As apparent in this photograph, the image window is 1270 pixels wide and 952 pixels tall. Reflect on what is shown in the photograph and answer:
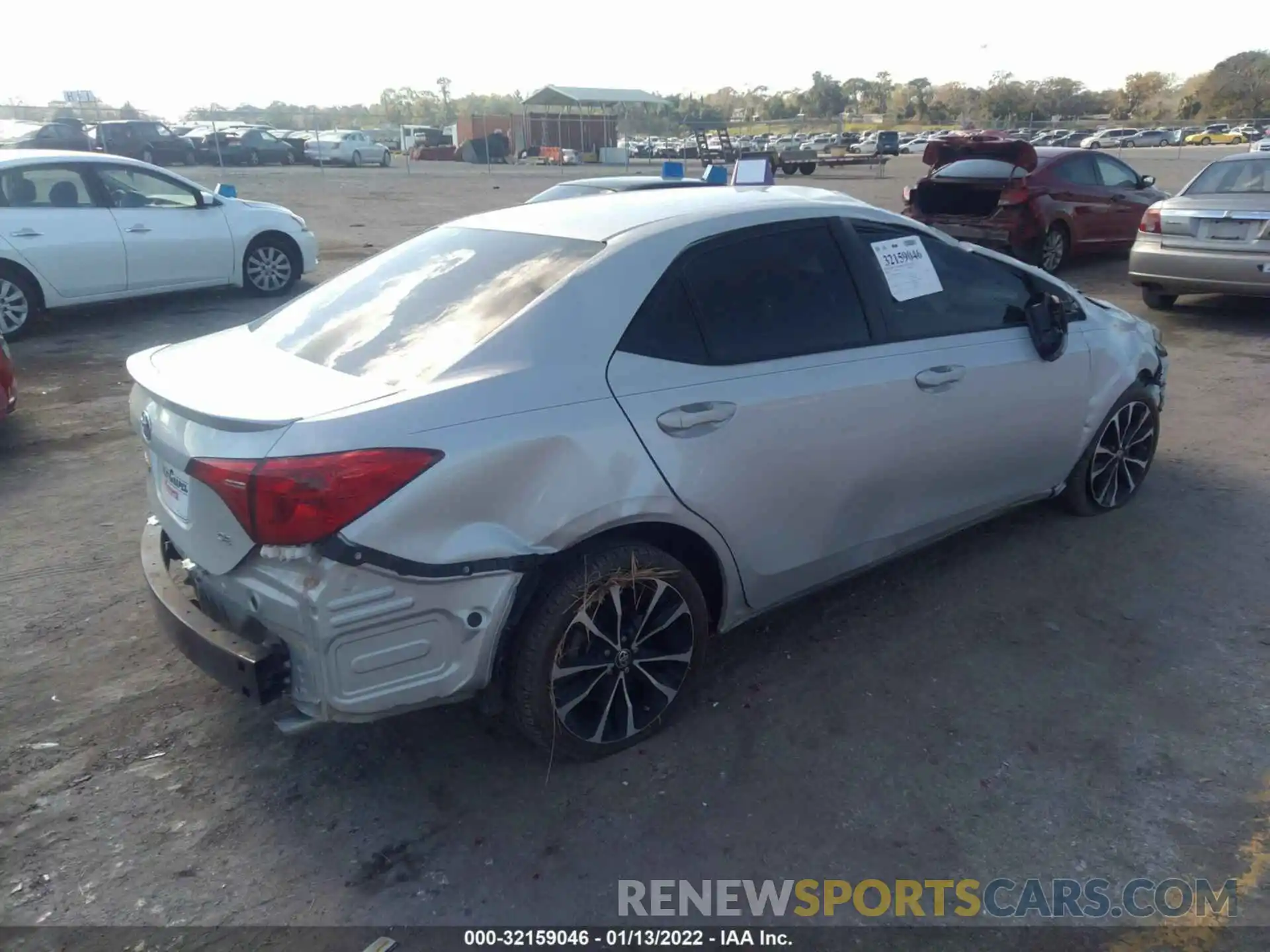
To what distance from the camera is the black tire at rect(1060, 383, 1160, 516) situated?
4.93 m

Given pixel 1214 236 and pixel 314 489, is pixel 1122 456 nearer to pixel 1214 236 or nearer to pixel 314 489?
pixel 314 489

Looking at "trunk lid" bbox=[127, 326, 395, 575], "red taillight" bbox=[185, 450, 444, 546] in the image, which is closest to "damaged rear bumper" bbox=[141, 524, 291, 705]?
"trunk lid" bbox=[127, 326, 395, 575]

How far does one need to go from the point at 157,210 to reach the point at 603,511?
883cm

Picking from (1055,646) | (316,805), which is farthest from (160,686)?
(1055,646)

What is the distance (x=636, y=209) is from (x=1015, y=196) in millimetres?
9317

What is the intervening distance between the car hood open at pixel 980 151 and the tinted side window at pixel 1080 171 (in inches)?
16.1

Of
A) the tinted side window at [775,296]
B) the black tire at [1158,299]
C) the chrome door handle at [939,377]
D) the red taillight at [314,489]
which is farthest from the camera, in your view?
the black tire at [1158,299]

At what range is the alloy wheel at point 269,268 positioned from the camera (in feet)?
36.1

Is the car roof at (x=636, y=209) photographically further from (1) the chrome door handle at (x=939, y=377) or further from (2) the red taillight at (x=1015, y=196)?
(2) the red taillight at (x=1015, y=196)

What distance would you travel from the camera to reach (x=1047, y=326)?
4.39 meters

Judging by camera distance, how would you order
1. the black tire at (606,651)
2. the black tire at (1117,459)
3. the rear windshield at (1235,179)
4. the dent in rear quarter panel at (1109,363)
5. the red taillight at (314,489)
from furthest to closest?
the rear windshield at (1235,179), the black tire at (1117,459), the dent in rear quarter panel at (1109,363), the black tire at (606,651), the red taillight at (314,489)

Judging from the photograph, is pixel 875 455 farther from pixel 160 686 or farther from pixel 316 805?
pixel 160 686

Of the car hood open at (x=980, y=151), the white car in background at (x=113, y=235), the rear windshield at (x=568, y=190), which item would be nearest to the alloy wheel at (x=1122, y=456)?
the rear windshield at (x=568, y=190)

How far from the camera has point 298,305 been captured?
380cm
